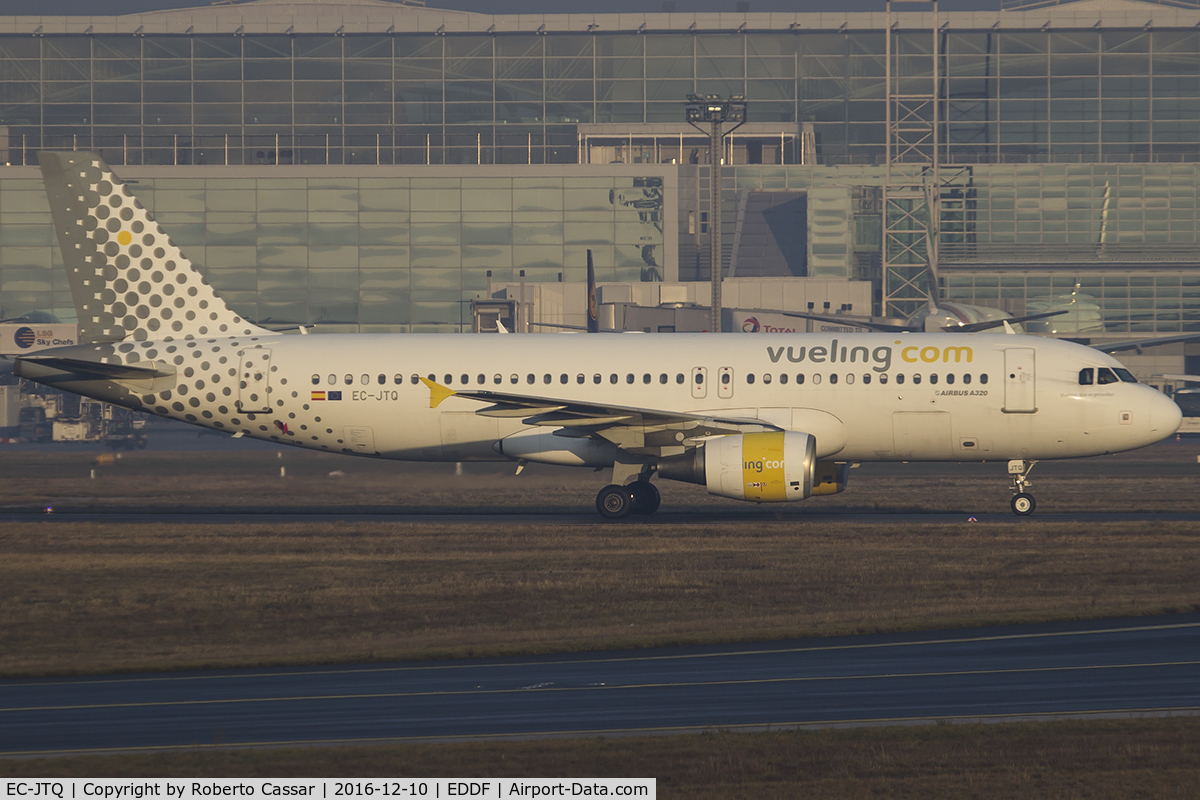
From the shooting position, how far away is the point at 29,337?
93438mm

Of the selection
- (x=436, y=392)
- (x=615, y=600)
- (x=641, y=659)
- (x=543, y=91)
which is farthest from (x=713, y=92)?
(x=641, y=659)

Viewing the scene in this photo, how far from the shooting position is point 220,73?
Answer: 500 ft

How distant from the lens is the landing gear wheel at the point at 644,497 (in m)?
35.0

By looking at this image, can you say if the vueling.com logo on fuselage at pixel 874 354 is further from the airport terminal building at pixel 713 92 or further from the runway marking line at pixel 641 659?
the airport terminal building at pixel 713 92

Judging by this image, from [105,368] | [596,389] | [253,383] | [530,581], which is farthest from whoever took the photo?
[253,383]

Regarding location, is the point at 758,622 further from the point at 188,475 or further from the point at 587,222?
the point at 587,222

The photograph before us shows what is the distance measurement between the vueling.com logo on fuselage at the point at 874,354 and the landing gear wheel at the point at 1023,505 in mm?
3869

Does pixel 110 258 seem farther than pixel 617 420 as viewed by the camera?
Yes

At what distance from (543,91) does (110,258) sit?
124 meters

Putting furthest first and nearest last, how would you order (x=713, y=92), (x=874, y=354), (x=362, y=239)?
1. (x=713, y=92)
2. (x=362, y=239)
3. (x=874, y=354)

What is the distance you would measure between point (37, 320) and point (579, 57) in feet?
247

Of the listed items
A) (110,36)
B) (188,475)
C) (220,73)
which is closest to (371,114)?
(220,73)

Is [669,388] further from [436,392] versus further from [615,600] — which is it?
[615,600]

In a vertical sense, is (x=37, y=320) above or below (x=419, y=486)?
above
